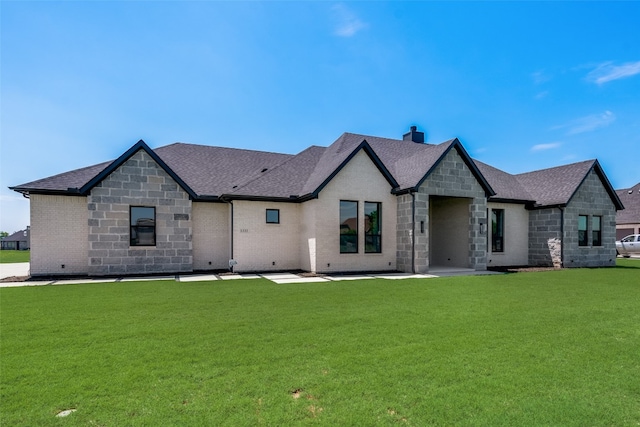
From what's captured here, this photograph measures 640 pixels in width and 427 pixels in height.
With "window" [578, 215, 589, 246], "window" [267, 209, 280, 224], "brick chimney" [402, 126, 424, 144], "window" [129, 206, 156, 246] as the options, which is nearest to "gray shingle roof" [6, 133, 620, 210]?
"window" [267, 209, 280, 224]

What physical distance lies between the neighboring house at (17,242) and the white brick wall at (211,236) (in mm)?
73232

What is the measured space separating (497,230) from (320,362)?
59.0ft

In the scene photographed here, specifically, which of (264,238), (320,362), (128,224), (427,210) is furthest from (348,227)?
(320,362)

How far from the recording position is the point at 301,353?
16.2 feet

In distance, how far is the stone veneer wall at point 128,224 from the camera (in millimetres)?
14070

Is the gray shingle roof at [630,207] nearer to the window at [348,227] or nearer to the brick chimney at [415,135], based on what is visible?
the brick chimney at [415,135]

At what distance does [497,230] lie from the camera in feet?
63.0

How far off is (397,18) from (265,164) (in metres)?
11.7

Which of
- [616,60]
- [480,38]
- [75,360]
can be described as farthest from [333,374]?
[616,60]

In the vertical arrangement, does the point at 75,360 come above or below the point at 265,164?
below

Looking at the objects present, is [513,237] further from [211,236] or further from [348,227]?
[211,236]

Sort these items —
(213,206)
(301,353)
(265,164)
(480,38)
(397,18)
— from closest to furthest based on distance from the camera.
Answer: (301,353) → (397,18) → (480,38) → (213,206) → (265,164)

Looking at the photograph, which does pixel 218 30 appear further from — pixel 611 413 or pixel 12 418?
pixel 611 413

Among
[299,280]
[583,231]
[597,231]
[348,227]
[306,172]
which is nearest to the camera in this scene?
[299,280]
